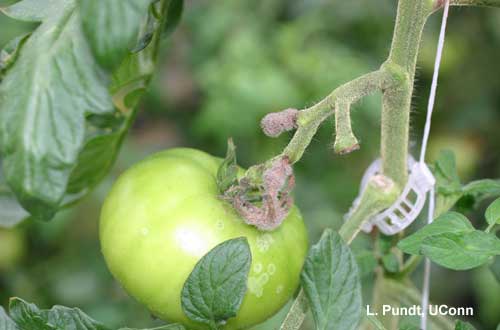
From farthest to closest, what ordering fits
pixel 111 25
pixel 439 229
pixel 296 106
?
pixel 296 106 → pixel 439 229 → pixel 111 25

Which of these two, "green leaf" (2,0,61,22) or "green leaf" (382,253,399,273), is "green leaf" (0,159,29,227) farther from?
"green leaf" (382,253,399,273)

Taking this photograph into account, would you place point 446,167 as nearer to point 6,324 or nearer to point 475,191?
point 475,191

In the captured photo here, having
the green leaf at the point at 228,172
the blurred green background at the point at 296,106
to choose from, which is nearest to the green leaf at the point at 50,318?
the green leaf at the point at 228,172

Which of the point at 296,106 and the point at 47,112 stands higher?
the point at 47,112

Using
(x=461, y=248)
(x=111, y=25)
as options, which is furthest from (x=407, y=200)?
(x=111, y=25)

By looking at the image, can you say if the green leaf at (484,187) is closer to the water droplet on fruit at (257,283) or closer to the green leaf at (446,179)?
the green leaf at (446,179)

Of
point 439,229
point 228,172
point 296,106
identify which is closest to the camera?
point 439,229

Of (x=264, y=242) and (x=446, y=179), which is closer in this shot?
(x=264, y=242)
